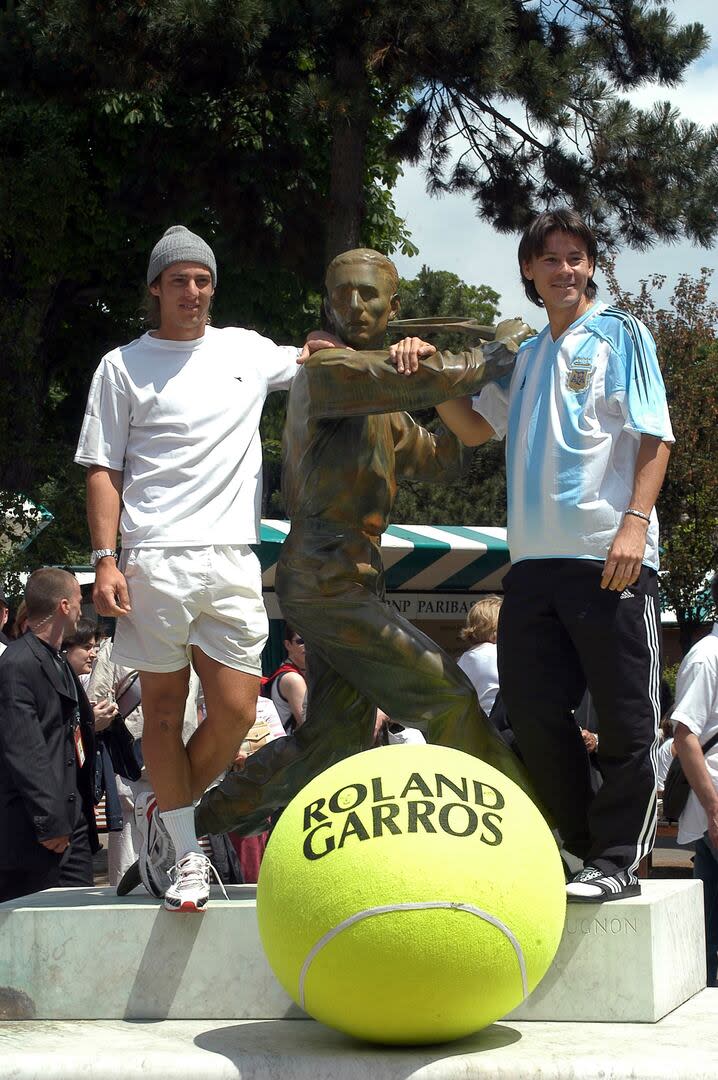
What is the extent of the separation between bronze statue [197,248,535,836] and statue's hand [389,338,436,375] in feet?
0.09

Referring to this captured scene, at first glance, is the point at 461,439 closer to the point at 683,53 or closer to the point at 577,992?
the point at 577,992

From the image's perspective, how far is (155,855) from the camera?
4.36 metres

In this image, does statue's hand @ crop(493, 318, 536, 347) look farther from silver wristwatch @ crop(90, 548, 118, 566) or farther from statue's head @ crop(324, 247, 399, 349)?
silver wristwatch @ crop(90, 548, 118, 566)

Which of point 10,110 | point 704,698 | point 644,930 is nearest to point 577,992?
point 644,930

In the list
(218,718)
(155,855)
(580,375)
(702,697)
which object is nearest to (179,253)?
(580,375)

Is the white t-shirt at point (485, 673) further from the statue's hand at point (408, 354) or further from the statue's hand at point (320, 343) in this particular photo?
the statue's hand at point (408, 354)

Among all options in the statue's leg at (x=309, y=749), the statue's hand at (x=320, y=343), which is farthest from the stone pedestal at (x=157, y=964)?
the statue's hand at (x=320, y=343)

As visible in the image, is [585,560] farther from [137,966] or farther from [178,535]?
[137,966]

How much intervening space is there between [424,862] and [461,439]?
180cm

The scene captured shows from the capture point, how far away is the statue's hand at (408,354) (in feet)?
13.4

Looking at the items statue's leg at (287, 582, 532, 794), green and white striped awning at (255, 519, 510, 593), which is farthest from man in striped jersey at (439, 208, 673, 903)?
green and white striped awning at (255, 519, 510, 593)

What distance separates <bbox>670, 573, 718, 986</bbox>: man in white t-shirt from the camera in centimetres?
561

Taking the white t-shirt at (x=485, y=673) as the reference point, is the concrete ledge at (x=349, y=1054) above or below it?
below

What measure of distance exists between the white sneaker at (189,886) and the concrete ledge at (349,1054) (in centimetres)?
33
